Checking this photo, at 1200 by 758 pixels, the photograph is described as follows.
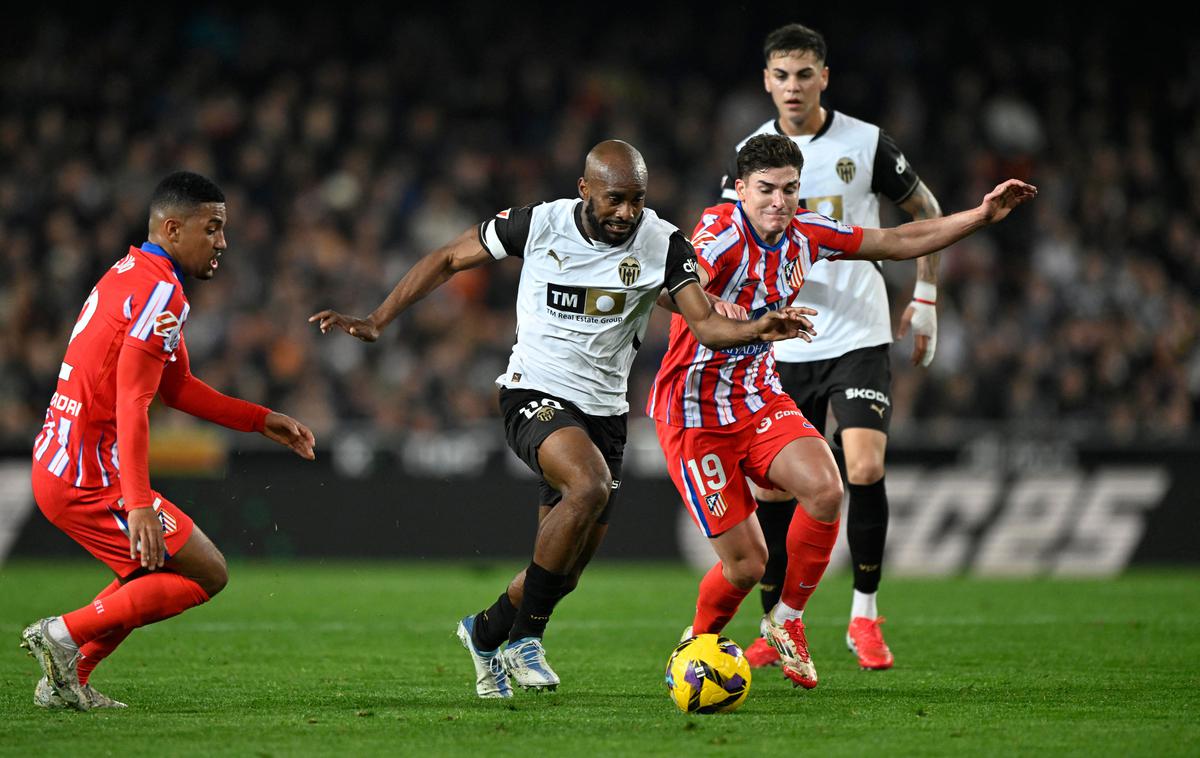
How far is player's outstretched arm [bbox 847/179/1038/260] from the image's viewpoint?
648cm

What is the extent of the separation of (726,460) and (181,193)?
2.61 meters

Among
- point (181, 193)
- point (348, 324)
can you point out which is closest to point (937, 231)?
point (348, 324)

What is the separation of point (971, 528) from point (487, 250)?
8.30 meters

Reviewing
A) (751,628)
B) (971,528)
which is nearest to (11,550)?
(751,628)

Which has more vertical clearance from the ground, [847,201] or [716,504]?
[847,201]

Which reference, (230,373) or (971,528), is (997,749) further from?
(230,373)

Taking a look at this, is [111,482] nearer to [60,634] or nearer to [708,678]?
[60,634]

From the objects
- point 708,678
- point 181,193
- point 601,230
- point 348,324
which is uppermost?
point 181,193

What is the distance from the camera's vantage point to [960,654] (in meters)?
7.80

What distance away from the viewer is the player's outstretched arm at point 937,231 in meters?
6.48

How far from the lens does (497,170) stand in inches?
719

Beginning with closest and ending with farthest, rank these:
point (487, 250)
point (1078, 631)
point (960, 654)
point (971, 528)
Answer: point (487, 250)
point (960, 654)
point (1078, 631)
point (971, 528)

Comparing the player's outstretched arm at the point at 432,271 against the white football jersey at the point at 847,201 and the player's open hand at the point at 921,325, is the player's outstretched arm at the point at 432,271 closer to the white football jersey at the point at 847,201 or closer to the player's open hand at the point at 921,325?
the white football jersey at the point at 847,201

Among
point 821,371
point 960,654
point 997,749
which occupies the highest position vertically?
point 821,371
